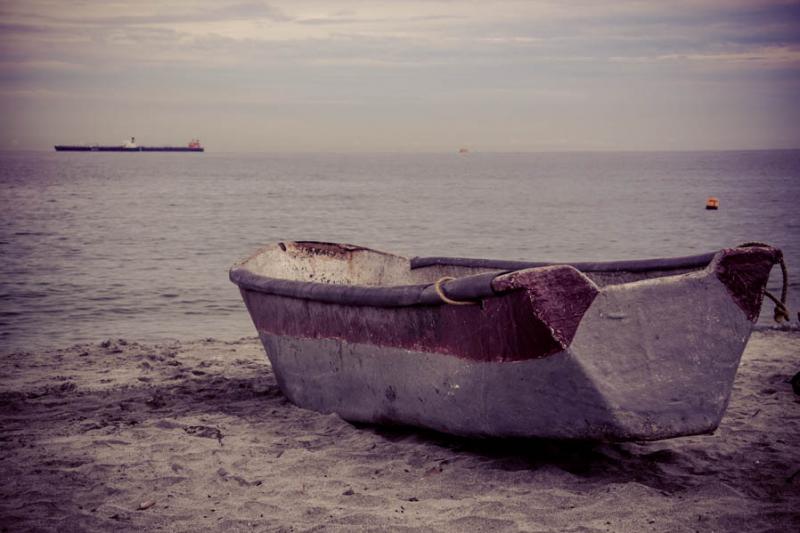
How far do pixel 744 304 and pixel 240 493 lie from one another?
282cm

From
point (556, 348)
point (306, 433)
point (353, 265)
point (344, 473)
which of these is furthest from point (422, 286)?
point (353, 265)

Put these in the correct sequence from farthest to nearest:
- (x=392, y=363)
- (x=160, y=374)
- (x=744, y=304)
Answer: (x=160, y=374), (x=392, y=363), (x=744, y=304)

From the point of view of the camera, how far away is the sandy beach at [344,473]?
3.92m

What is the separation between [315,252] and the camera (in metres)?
7.18

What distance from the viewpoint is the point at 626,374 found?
13.2 feet

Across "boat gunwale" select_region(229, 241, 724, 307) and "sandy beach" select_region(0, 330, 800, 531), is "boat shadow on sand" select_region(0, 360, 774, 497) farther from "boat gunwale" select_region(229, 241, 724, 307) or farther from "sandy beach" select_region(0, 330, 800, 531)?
"boat gunwale" select_region(229, 241, 724, 307)

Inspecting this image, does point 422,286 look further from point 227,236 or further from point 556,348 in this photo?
point 227,236

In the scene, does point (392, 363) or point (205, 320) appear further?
point (205, 320)

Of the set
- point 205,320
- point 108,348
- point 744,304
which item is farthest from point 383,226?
point 744,304

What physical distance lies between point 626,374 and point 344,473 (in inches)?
65.5

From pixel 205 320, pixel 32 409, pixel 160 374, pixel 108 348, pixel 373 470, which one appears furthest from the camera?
pixel 205 320

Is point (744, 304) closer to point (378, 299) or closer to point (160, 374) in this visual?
point (378, 299)

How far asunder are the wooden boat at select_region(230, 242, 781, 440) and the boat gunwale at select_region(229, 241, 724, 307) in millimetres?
13

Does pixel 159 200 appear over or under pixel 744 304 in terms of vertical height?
under
